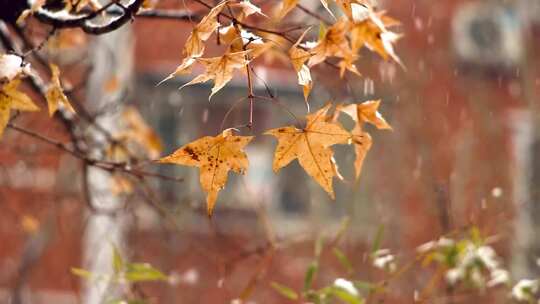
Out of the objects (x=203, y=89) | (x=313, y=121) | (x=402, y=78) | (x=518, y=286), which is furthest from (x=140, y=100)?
(x=313, y=121)

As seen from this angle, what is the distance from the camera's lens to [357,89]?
9258 millimetres

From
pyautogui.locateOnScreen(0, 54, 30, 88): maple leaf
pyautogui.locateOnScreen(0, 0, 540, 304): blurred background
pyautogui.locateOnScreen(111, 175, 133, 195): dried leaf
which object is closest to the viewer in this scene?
pyautogui.locateOnScreen(0, 54, 30, 88): maple leaf

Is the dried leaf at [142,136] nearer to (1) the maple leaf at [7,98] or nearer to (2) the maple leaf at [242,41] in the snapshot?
(1) the maple leaf at [7,98]

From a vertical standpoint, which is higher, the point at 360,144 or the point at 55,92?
the point at 55,92

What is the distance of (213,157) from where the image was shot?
5.26 ft

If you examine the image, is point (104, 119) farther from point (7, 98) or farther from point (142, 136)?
point (7, 98)

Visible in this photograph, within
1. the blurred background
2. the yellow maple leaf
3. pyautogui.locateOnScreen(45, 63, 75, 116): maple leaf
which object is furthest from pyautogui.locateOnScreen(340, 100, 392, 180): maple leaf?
the blurred background

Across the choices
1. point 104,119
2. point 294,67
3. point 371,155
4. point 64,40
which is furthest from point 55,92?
point 371,155

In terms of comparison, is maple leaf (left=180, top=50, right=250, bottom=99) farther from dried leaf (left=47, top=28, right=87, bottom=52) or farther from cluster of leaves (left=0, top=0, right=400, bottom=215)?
dried leaf (left=47, top=28, right=87, bottom=52)

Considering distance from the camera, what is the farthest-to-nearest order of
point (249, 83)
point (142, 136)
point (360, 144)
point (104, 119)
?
point (104, 119), point (142, 136), point (360, 144), point (249, 83)

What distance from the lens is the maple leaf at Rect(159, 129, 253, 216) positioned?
158 centimetres

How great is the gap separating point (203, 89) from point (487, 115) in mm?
2749

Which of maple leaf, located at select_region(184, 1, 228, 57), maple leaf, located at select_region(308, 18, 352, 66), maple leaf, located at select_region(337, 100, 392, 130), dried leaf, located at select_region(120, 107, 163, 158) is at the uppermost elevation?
maple leaf, located at select_region(184, 1, 228, 57)

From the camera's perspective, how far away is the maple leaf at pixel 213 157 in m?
1.58
